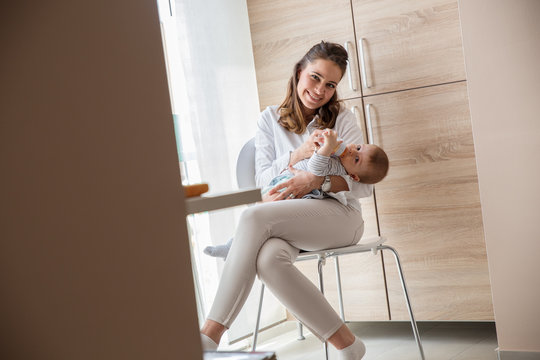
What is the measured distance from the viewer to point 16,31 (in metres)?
0.61

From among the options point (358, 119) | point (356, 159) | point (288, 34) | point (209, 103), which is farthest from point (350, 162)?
point (288, 34)

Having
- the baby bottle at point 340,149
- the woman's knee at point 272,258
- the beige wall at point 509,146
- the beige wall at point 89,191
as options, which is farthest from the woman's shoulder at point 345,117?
the beige wall at point 89,191

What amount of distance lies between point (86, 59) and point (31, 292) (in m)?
0.25

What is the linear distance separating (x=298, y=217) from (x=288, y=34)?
1.14m

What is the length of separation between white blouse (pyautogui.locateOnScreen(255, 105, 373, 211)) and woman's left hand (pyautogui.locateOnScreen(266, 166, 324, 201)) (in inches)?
4.5

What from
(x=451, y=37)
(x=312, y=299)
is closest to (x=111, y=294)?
(x=312, y=299)

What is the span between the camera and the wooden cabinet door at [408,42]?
8.29 ft

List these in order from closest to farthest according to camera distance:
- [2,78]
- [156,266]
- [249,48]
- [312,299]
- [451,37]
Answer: [2,78]
[156,266]
[312,299]
[451,37]
[249,48]

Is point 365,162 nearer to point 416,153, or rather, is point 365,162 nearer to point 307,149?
point 307,149

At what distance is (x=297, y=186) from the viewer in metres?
2.31

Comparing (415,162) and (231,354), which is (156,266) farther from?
(415,162)

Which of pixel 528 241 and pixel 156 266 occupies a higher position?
pixel 156 266

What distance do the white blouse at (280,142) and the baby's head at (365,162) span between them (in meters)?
0.06

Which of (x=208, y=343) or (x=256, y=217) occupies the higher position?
(x=256, y=217)
